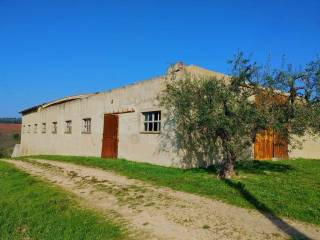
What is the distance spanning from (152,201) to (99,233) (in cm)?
207

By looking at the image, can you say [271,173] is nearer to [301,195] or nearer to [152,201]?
[301,195]

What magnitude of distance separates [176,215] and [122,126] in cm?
989

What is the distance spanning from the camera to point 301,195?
8.26m

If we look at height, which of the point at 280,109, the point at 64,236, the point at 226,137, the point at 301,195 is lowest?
the point at 64,236

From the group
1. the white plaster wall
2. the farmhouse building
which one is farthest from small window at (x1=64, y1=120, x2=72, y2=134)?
the white plaster wall

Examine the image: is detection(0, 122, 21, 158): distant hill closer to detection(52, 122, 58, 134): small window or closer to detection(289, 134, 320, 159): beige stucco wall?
detection(52, 122, 58, 134): small window

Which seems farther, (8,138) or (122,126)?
(8,138)

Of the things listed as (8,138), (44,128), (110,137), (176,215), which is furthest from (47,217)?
(8,138)

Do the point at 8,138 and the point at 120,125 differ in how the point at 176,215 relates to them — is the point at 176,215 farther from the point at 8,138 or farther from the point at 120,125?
the point at 8,138

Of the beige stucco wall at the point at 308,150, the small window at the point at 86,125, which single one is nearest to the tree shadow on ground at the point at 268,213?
the small window at the point at 86,125

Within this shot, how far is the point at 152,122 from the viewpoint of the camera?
1433 cm

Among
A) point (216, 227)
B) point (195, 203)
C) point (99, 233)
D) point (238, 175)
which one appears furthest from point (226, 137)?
point (99, 233)

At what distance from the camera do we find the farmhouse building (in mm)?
13926

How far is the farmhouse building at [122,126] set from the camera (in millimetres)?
13926
